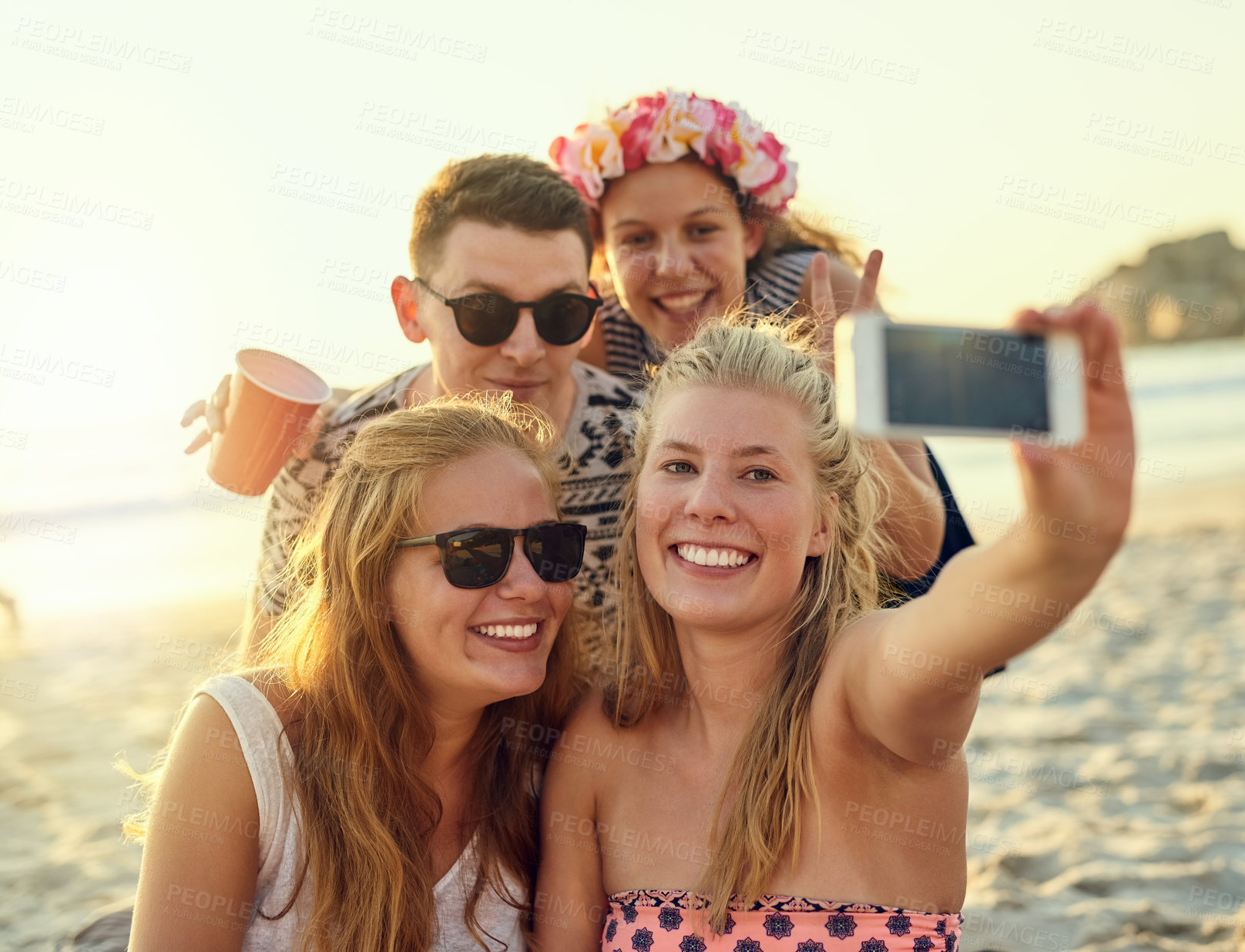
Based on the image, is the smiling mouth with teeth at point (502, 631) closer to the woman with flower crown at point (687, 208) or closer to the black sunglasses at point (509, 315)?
the black sunglasses at point (509, 315)

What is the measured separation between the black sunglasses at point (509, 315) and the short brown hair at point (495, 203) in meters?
Result: 0.27

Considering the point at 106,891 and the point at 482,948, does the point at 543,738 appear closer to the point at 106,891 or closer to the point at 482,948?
the point at 482,948

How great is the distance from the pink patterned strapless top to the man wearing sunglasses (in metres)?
1.36

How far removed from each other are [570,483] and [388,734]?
4.18 feet

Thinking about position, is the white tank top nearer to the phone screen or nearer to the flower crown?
the phone screen

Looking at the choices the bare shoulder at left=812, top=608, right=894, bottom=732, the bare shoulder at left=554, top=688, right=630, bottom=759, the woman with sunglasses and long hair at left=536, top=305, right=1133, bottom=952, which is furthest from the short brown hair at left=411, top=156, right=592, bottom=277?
the bare shoulder at left=812, top=608, right=894, bottom=732

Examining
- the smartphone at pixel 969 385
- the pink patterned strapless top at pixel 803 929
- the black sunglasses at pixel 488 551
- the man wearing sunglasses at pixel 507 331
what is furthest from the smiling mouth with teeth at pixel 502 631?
the smartphone at pixel 969 385

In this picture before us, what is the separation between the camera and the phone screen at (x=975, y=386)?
1.30 metres

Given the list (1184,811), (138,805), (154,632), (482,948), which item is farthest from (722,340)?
(154,632)

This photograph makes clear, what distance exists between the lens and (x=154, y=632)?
28.8 ft

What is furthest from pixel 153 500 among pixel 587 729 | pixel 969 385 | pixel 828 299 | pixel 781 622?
pixel 969 385

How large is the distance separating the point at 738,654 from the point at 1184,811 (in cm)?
342

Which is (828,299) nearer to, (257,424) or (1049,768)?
(257,424)

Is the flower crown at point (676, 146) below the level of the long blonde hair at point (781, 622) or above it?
above
